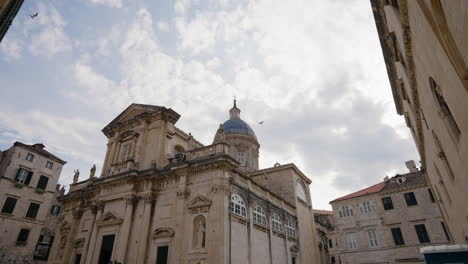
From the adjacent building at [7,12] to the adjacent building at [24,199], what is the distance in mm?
26032

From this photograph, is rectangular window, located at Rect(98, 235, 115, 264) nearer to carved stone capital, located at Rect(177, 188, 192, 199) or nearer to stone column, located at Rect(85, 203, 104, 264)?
stone column, located at Rect(85, 203, 104, 264)

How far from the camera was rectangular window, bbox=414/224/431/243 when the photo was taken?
89.4 ft

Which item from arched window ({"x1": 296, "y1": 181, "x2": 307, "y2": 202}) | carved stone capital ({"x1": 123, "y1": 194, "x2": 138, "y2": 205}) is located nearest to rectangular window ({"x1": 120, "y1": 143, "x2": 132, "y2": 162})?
carved stone capital ({"x1": 123, "y1": 194, "x2": 138, "y2": 205})

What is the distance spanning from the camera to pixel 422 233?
27.6 metres

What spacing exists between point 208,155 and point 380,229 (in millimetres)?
22531

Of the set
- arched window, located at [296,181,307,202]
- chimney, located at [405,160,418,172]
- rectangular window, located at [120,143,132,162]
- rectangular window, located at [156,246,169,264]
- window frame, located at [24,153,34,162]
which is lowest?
rectangular window, located at [156,246,169,264]

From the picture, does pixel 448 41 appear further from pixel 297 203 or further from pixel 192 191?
pixel 297 203

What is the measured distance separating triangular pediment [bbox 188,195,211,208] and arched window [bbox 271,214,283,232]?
24.8ft

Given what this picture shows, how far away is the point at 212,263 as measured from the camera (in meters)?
16.3

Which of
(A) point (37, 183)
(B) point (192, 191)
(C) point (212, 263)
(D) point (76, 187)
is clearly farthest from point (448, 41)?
(A) point (37, 183)

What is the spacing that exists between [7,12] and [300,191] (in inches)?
1117

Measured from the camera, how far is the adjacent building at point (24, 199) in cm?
3000

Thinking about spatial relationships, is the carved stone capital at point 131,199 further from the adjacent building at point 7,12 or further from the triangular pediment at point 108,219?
the adjacent building at point 7,12

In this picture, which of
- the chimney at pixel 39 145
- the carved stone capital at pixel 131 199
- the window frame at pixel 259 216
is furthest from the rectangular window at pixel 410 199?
the chimney at pixel 39 145
